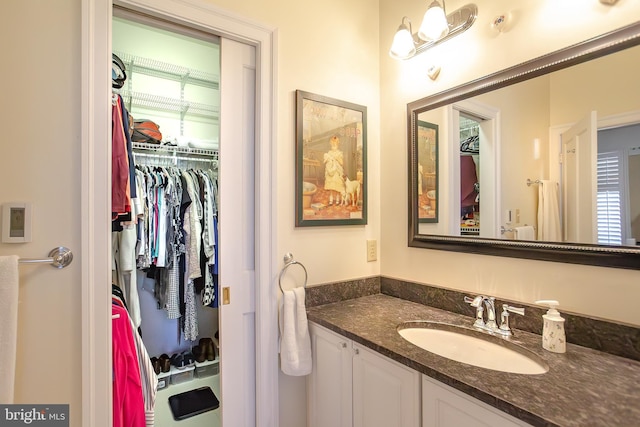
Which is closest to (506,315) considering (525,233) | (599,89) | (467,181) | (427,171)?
(525,233)

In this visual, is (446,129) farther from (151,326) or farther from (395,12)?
(151,326)

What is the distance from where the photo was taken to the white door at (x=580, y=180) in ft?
3.45

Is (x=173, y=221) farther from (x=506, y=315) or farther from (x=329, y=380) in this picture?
(x=506, y=315)

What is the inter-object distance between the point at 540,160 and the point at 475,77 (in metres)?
0.47

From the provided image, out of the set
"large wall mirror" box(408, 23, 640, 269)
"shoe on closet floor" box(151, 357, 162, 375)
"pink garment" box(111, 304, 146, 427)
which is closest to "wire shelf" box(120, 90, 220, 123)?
"pink garment" box(111, 304, 146, 427)

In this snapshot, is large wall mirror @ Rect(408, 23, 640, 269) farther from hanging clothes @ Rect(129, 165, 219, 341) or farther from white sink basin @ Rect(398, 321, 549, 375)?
hanging clothes @ Rect(129, 165, 219, 341)

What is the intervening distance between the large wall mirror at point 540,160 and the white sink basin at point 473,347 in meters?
0.36

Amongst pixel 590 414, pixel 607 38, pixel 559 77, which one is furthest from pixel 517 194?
pixel 590 414

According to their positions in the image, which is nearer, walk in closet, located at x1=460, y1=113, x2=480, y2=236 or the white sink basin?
the white sink basin

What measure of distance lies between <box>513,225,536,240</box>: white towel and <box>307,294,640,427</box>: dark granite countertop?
36cm

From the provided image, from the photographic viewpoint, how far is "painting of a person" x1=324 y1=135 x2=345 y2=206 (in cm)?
160

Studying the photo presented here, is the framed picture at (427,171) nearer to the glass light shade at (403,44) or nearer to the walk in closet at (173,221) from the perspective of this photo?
the glass light shade at (403,44)

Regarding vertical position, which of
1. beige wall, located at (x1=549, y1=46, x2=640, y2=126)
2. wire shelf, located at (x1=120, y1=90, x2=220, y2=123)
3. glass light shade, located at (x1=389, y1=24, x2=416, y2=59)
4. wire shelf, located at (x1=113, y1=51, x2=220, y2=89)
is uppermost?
wire shelf, located at (x1=113, y1=51, x2=220, y2=89)

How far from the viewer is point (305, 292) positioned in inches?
59.4
